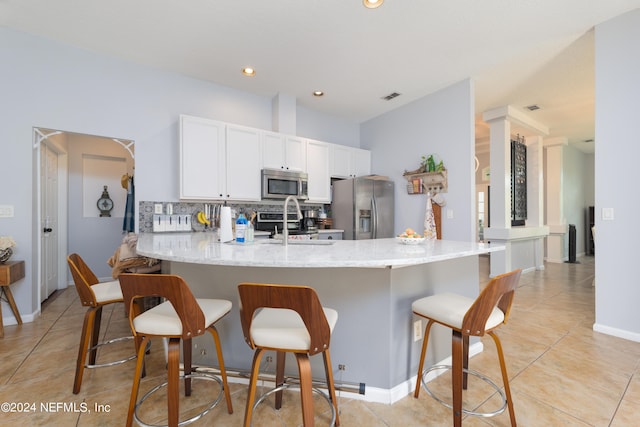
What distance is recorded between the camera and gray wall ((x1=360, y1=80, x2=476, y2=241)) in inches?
148

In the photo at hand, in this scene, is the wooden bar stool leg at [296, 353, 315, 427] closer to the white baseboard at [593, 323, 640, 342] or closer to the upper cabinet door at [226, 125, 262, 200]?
the upper cabinet door at [226, 125, 262, 200]

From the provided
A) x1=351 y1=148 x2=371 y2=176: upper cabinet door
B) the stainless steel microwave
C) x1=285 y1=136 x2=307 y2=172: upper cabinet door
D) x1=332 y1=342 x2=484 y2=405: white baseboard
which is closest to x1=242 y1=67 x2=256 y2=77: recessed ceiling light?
x1=285 y1=136 x2=307 y2=172: upper cabinet door

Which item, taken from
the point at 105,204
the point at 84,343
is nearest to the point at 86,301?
the point at 84,343

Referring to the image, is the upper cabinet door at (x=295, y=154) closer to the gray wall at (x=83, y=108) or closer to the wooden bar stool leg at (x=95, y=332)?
the gray wall at (x=83, y=108)

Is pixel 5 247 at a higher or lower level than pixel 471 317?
higher

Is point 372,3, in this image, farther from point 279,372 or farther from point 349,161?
point 279,372

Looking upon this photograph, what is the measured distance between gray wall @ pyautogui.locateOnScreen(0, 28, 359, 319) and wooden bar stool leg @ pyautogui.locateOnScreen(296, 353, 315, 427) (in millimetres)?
3158

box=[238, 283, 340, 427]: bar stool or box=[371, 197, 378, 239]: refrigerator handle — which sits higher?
box=[371, 197, 378, 239]: refrigerator handle

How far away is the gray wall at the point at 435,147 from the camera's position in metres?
3.76

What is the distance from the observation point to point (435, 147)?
4.12 metres

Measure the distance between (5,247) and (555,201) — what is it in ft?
30.2

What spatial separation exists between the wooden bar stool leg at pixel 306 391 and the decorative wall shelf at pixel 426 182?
11.5 feet

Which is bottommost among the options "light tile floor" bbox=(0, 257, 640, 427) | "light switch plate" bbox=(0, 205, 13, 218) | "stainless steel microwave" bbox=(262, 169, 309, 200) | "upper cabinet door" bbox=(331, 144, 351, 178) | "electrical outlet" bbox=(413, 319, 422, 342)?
"light tile floor" bbox=(0, 257, 640, 427)

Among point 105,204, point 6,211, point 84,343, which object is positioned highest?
point 105,204
